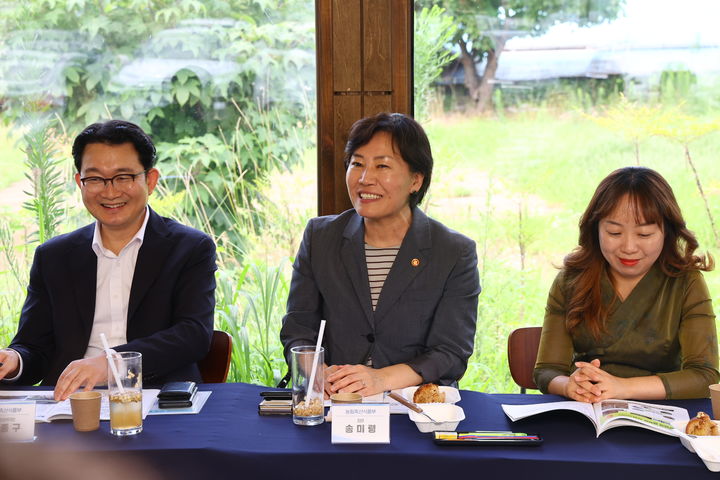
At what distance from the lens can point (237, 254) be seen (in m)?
3.35

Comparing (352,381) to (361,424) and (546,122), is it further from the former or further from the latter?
(546,122)

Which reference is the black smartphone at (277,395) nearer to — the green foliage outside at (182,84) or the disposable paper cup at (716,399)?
the disposable paper cup at (716,399)

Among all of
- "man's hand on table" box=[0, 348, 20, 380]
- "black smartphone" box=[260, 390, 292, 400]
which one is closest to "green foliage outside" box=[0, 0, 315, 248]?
"man's hand on table" box=[0, 348, 20, 380]

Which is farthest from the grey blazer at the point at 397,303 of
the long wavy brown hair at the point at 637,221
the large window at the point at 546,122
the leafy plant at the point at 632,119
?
the leafy plant at the point at 632,119

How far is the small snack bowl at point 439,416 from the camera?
1659mm

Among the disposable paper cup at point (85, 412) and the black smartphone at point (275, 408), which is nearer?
the disposable paper cup at point (85, 412)

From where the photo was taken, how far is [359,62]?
3.03 meters

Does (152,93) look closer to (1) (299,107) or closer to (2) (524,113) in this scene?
(1) (299,107)

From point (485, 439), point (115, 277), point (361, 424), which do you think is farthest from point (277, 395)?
point (115, 277)

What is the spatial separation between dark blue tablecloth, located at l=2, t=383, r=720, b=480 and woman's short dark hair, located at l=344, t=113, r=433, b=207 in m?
1.05

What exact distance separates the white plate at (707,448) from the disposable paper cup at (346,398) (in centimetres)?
71

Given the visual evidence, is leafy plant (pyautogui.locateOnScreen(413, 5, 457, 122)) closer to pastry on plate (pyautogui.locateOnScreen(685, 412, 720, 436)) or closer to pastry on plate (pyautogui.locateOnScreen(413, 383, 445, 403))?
pastry on plate (pyautogui.locateOnScreen(413, 383, 445, 403))

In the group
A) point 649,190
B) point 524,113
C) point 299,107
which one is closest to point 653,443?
point 649,190

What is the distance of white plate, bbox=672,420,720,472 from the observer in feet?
4.77
